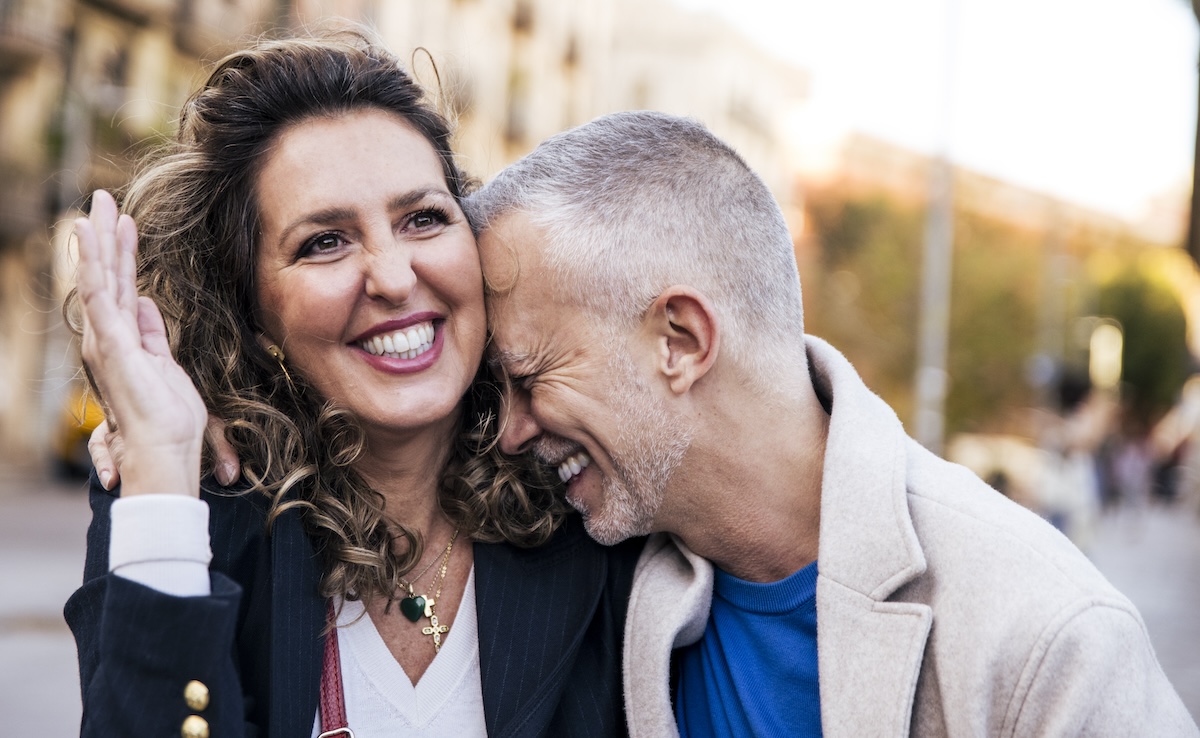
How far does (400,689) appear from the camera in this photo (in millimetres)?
2674

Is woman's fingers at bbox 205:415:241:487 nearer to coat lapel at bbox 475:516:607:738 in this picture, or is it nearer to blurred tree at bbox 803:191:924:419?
coat lapel at bbox 475:516:607:738

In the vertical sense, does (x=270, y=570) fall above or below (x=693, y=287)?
below

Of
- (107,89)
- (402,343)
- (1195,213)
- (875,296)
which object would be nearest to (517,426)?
(402,343)

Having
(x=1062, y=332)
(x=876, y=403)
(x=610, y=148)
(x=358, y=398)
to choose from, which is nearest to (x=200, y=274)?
(x=358, y=398)

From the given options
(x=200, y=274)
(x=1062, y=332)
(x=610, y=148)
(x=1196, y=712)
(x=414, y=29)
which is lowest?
(x=1062, y=332)

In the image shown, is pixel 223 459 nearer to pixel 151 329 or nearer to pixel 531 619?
pixel 151 329

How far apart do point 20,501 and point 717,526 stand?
18049 millimetres

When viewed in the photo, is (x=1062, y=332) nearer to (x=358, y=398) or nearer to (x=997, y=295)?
(x=997, y=295)

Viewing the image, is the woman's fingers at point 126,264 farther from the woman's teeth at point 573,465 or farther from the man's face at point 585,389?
the woman's teeth at point 573,465

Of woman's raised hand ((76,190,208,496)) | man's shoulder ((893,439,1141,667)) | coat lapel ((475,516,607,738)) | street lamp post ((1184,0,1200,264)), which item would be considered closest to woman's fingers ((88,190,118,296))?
woman's raised hand ((76,190,208,496))

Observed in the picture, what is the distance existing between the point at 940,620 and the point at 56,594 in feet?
31.4

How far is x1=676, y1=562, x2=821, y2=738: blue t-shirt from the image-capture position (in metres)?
2.60

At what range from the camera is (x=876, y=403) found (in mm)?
2748

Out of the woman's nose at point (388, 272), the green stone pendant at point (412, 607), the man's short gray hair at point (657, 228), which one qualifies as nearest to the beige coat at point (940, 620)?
the man's short gray hair at point (657, 228)
